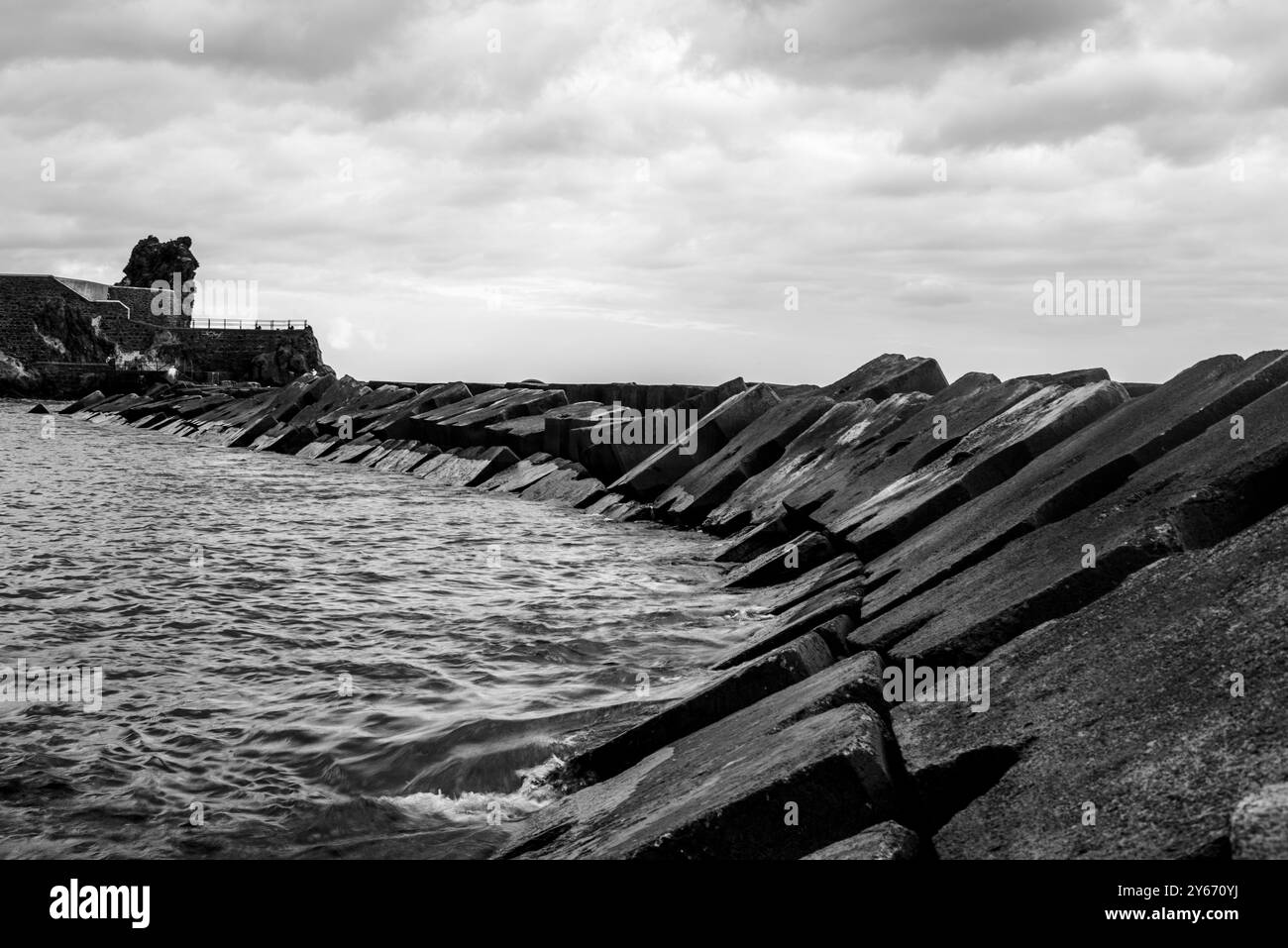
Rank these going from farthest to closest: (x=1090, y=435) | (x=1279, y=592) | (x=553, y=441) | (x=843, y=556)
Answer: (x=553, y=441), (x=843, y=556), (x=1090, y=435), (x=1279, y=592)

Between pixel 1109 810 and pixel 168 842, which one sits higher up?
pixel 1109 810

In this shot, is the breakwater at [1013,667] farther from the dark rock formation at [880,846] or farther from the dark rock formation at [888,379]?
the dark rock formation at [888,379]

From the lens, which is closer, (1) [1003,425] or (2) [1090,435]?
(2) [1090,435]

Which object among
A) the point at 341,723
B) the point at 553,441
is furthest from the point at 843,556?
the point at 553,441

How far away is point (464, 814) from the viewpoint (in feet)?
16.0

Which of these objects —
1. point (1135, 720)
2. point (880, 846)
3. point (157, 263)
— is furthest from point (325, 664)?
point (157, 263)

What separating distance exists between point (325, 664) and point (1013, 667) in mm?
4832

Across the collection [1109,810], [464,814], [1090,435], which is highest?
[1090,435]

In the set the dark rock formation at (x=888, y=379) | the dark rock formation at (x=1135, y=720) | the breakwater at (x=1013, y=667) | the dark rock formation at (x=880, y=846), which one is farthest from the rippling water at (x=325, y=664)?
the dark rock formation at (x=888, y=379)

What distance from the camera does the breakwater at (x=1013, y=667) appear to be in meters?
2.90

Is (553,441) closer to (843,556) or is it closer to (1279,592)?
(843,556)

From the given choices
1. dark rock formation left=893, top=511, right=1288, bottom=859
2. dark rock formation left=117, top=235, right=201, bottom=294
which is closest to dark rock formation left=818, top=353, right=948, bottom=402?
dark rock formation left=893, top=511, right=1288, bottom=859

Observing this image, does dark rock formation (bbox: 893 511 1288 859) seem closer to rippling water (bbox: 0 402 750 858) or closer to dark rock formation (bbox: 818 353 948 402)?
rippling water (bbox: 0 402 750 858)
